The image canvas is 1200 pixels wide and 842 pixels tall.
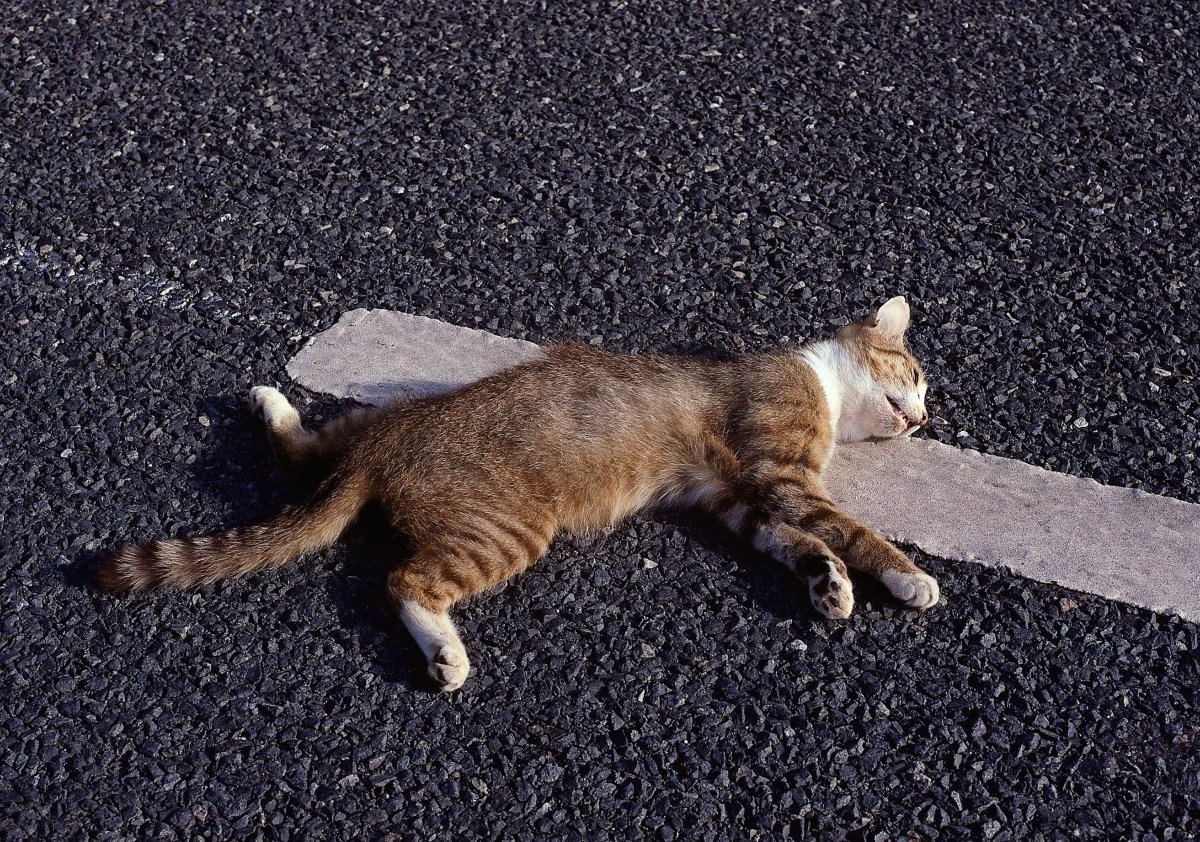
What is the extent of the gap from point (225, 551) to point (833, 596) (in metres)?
1.84

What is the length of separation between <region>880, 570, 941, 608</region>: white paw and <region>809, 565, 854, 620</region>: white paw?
0.47 feet

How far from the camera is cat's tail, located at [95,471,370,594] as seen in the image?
150 inches

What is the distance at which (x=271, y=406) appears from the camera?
4387 mm

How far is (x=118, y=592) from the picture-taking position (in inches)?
151

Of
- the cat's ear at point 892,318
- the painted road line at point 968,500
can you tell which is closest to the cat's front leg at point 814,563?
the painted road line at point 968,500

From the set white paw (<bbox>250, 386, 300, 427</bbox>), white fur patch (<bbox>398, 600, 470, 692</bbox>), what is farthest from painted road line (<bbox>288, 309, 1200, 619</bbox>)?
white fur patch (<bbox>398, 600, 470, 692</bbox>)

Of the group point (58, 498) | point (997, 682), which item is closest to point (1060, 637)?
point (997, 682)

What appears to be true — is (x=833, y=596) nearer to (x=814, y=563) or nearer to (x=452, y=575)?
(x=814, y=563)

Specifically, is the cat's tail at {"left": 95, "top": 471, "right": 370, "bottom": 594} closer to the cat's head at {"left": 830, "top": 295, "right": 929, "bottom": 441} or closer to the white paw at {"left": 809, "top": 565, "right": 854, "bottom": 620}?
the white paw at {"left": 809, "top": 565, "right": 854, "bottom": 620}

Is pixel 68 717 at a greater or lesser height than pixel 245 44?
lesser

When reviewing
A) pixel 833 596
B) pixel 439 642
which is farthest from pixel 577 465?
pixel 833 596

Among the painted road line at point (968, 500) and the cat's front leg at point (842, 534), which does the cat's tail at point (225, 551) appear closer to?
the painted road line at point (968, 500)

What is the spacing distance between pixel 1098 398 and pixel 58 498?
12.1 feet

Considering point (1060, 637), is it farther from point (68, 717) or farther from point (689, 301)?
point (68, 717)
